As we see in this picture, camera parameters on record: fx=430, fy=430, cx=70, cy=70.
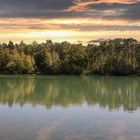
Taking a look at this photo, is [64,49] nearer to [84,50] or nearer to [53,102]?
[84,50]

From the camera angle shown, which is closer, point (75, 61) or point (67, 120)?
point (67, 120)

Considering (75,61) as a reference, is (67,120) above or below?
above

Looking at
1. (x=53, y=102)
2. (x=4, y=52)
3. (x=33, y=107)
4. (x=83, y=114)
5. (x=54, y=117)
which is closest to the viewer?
(x=54, y=117)

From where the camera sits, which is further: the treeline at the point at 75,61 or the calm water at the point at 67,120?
the treeline at the point at 75,61

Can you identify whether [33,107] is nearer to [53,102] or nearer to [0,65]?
[53,102]

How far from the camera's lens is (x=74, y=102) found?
34094mm

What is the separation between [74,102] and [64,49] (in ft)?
198

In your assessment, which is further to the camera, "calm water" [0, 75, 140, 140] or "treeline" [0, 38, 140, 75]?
"treeline" [0, 38, 140, 75]

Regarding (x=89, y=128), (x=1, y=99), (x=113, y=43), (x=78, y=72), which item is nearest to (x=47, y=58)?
(x=78, y=72)

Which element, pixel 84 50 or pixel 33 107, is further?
pixel 84 50

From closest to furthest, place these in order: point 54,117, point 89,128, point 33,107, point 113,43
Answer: point 89,128 < point 54,117 < point 33,107 < point 113,43

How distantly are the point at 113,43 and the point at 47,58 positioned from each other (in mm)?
18738

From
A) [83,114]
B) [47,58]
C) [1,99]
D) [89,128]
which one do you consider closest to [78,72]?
[47,58]

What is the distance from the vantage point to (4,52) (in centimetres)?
8894
